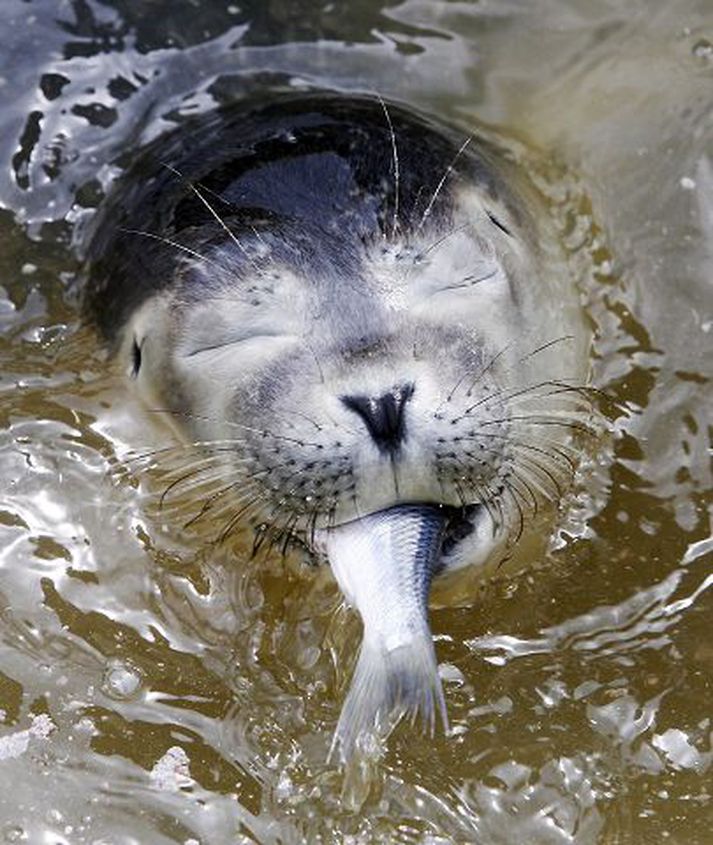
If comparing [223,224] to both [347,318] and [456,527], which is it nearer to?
[347,318]

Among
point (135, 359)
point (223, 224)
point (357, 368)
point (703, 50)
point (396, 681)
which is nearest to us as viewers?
point (396, 681)

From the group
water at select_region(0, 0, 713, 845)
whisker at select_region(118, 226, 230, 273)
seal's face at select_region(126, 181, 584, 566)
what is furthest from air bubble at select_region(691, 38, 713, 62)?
whisker at select_region(118, 226, 230, 273)

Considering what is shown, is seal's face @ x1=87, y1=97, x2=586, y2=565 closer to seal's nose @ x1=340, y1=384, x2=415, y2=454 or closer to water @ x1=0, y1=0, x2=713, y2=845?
seal's nose @ x1=340, y1=384, x2=415, y2=454

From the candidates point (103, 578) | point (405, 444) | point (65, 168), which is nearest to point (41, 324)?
point (65, 168)

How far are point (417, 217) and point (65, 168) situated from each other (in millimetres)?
1290

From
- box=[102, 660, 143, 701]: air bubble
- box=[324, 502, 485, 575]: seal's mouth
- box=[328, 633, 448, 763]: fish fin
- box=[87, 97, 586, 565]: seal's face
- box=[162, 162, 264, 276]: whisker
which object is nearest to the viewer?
box=[328, 633, 448, 763]: fish fin

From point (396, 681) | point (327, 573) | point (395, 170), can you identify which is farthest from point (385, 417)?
point (395, 170)

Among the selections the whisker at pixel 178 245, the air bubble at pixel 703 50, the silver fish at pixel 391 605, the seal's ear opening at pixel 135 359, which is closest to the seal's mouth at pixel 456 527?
the silver fish at pixel 391 605

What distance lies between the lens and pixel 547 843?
130 inches

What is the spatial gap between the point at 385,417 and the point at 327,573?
730 mm

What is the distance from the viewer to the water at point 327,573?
338 cm

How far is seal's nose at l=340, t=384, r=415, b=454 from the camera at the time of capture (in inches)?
113

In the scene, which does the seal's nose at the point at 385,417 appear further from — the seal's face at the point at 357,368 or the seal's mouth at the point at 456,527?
the seal's mouth at the point at 456,527

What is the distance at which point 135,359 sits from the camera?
363 centimetres
